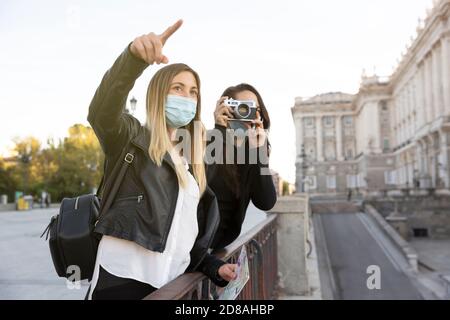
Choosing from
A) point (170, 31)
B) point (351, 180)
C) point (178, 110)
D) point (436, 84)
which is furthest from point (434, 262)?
point (351, 180)

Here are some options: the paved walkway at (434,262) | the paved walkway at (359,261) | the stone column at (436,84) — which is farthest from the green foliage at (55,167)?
the stone column at (436,84)

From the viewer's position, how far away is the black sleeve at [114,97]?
65.4 inches

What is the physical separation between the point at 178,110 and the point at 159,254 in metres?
0.68

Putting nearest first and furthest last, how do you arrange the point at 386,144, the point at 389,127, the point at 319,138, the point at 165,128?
the point at 165,128 < the point at 389,127 < the point at 386,144 < the point at 319,138

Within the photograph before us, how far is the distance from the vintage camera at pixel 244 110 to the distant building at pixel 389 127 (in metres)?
31.9

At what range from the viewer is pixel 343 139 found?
71.2 m

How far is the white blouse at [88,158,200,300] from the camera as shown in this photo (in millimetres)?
1802

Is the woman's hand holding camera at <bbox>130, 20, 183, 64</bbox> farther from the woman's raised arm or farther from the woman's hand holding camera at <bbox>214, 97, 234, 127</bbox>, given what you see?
the woman's hand holding camera at <bbox>214, 97, 234, 127</bbox>

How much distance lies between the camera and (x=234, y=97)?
2.72 metres

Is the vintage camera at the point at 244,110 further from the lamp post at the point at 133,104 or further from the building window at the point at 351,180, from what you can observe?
the building window at the point at 351,180

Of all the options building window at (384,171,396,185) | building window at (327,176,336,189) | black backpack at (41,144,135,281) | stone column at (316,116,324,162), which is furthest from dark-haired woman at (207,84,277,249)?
stone column at (316,116,324,162)

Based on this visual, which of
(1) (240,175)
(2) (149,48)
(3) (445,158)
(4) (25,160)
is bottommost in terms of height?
(1) (240,175)

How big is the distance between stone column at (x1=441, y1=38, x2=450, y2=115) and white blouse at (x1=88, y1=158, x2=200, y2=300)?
3895 centimetres

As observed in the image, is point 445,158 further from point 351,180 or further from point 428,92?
point 351,180
